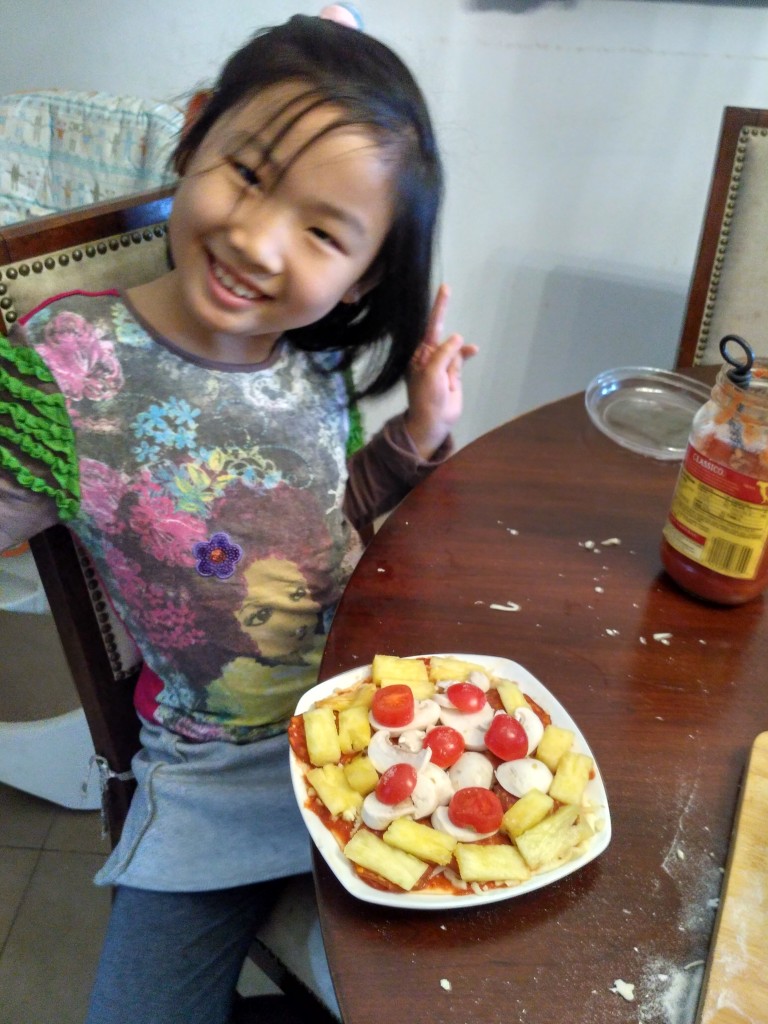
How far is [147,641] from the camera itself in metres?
0.82

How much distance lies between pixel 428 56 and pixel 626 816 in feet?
4.97

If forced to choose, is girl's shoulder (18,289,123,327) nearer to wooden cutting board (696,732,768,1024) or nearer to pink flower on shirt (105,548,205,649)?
pink flower on shirt (105,548,205,649)

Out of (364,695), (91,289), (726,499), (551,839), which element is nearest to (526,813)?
(551,839)

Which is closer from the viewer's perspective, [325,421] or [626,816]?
[626,816]

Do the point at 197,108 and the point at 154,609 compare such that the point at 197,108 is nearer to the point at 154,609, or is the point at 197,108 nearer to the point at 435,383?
the point at 435,383

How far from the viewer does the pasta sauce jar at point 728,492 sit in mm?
598

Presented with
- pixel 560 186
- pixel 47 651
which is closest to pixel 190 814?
pixel 47 651

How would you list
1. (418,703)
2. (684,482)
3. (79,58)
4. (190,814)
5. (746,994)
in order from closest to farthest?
(746,994) < (418,703) < (684,482) < (190,814) < (79,58)

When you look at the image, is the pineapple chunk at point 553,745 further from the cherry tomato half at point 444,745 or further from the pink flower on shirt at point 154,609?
the pink flower on shirt at point 154,609

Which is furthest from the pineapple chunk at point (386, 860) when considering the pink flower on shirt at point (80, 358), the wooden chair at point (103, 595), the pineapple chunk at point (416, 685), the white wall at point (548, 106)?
the white wall at point (548, 106)

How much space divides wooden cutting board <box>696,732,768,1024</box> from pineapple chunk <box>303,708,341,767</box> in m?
0.24

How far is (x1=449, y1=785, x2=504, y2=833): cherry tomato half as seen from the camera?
1.50ft

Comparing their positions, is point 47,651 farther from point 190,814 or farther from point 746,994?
point 746,994

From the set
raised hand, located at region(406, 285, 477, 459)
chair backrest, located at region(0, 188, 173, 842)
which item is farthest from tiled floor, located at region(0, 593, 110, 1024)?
raised hand, located at region(406, 285, 477, 459)
